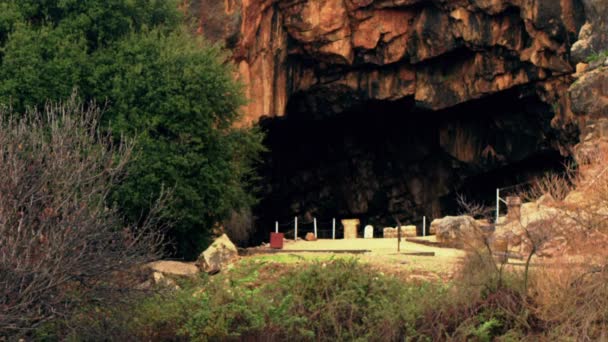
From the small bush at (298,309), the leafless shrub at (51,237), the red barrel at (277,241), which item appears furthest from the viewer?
the red barrel at (277,241)

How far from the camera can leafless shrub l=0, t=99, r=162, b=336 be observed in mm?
13281

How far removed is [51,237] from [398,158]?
1314 inches

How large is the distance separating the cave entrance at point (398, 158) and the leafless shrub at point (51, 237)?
23.1 meters

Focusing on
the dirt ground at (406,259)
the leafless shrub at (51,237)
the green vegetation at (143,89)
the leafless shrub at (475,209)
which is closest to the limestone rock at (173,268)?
the dirt ground at (406,259)

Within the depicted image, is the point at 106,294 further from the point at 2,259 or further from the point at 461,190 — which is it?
the point at 461,190

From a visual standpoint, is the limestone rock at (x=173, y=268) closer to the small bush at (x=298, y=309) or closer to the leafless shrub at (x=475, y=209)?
the small bush at (x=298, y=309)

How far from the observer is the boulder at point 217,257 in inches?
850

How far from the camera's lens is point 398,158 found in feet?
151

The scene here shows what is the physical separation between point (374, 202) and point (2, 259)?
3501 cm

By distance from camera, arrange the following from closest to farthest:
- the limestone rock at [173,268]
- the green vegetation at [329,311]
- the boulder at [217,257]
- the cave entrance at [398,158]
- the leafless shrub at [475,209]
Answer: the green vegetation at [329,311]
the leafless shrub at [475,209]
the limestone rock at [173,268]
the boulder at [217,257]
the cave entrance at [398,158]

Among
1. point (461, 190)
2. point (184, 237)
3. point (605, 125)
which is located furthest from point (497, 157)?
point (184, 237)

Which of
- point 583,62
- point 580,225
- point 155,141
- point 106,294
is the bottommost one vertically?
point 106,294

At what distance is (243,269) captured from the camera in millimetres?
19875

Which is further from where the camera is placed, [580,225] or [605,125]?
[605,125]
